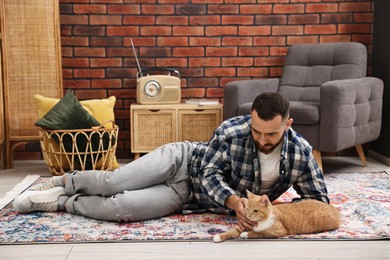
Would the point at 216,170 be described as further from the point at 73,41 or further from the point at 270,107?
the point at 73,41

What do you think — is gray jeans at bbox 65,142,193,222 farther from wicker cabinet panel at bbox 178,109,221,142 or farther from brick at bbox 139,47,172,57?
brick at bbox 139,47,172,57

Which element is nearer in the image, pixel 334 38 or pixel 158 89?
pixel 158 89

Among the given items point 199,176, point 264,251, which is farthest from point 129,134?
point 264,251

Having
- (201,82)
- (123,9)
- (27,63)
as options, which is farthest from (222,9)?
(27,63)

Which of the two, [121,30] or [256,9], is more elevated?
[256,9]

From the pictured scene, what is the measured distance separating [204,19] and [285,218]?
2.43 meters

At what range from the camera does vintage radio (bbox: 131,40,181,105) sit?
380 centimetres

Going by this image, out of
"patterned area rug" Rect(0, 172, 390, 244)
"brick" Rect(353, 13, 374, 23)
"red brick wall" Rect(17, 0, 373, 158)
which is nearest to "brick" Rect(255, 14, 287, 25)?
"red brick wall" Rect(17, 0, 373, 158)

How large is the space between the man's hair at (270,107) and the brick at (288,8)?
2.32 m

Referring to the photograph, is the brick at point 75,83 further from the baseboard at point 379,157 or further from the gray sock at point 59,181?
the baseboard at point 379,157

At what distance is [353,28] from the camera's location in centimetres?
414

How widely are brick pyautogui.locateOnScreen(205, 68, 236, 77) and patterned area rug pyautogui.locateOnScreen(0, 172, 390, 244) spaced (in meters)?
1.81

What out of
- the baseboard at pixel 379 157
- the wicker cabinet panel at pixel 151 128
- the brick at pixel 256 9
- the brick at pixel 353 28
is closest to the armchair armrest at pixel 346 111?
the baseboard at pixel 379 157

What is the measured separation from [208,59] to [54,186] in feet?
6.63
